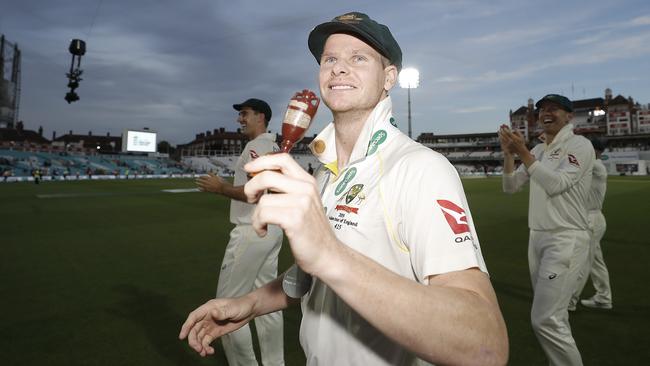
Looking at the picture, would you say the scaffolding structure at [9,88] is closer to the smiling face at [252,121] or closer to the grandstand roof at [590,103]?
the smiling face at [252,121]

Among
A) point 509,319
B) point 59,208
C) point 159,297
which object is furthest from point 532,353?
point 59,208

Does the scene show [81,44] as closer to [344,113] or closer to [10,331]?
[10,331]

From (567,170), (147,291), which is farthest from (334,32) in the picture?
(147,291)

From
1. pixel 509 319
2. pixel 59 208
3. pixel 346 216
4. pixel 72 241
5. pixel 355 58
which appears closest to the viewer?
pixel 346 216

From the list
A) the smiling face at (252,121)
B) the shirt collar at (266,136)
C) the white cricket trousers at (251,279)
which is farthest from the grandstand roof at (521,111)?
the white cricket trousers at (251,279)

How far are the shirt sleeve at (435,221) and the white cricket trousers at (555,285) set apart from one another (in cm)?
291

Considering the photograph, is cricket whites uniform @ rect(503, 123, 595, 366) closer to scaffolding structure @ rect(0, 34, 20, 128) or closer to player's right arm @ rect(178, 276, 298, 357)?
player's right arm @ rect(178, 276, 298, 357)

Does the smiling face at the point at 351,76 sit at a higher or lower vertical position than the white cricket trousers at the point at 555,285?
higher

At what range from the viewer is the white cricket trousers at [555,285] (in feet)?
11.0

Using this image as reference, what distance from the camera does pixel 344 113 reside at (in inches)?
74.3

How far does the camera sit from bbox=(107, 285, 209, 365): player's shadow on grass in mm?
4250

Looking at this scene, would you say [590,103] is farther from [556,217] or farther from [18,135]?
[18,135]

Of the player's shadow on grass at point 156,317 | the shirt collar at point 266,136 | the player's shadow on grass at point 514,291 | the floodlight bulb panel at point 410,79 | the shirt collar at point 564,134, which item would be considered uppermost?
the floodlight bulb panel at point 410,79

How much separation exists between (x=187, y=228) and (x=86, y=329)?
761 centimetres
